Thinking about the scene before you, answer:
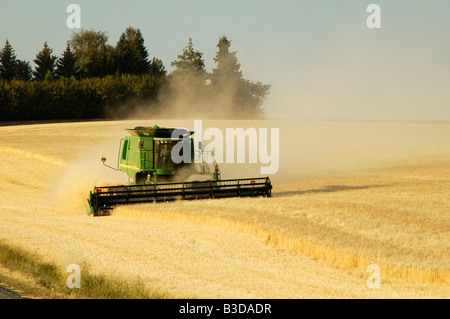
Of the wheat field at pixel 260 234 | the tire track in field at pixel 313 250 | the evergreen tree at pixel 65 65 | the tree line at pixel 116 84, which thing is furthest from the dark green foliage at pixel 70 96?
the tire track in field at pixel 313 250

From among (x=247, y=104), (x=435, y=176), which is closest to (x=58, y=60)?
(x=247, y=104)

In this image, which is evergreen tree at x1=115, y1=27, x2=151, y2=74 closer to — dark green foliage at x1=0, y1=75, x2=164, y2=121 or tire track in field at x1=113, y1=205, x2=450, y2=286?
dark green foliage at x1=0, y1=75, x2=164, y2=121

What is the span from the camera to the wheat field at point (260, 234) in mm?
11281

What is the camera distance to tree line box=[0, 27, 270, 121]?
71.2 meters

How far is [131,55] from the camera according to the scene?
96.1m

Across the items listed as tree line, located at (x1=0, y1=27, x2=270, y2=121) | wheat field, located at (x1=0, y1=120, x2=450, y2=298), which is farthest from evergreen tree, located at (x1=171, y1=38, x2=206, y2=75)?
wheat field, located at (x1=0, y1=120, x2=450, y2=298)

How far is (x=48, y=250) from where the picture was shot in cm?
1367

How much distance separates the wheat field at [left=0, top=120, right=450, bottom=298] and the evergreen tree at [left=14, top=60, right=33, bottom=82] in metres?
75.5

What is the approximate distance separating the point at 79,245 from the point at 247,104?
82409 mm

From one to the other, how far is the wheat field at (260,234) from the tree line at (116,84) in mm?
40042

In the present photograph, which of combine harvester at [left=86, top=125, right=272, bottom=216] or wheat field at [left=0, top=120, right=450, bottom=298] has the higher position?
combine harvester at [left=86, top=125, right=272, bottom=216]

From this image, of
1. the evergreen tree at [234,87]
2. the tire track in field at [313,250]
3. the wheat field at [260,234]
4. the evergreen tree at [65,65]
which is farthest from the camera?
the evergreen tree at [234,87]

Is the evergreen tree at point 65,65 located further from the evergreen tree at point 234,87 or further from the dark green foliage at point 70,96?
the evergreen tree at point 234,87
